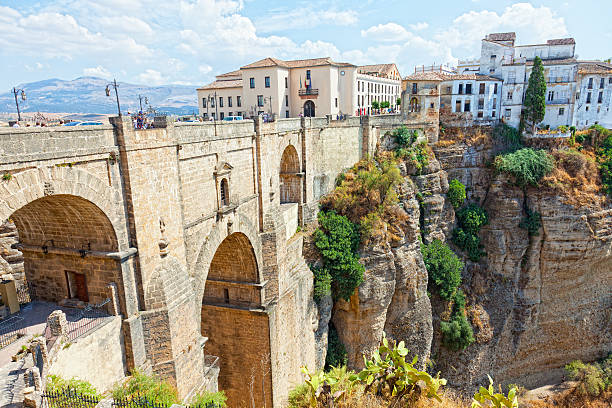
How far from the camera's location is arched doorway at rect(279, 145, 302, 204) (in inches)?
993

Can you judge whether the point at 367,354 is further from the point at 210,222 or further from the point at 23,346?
the point at 23,346

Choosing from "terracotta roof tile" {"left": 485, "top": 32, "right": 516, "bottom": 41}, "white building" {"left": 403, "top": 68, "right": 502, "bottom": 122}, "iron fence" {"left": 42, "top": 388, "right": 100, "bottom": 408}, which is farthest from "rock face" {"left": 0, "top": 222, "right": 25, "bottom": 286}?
"terracotta roof tile" {"left": 485, "top": 32, "right": 516, "bottom": 41}

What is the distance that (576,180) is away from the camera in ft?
113

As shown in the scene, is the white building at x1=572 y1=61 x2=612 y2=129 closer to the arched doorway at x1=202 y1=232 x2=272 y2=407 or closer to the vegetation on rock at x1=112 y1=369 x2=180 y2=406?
the arched doorway at x1=202 y1=232 x2=272 y2=407

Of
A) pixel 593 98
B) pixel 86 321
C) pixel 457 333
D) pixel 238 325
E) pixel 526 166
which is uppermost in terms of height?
pixel 593 98

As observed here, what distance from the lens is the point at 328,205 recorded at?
27891 millimetres

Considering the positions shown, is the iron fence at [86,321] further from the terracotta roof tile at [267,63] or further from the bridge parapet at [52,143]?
the terracotta roof tile at [267,63]

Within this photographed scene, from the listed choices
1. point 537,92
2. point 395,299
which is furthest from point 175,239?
point 537,92

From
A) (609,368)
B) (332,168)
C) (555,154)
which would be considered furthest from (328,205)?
(609,368)

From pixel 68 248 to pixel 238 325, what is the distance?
10269 millimetres

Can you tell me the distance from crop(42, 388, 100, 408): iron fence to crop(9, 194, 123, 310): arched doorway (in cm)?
335

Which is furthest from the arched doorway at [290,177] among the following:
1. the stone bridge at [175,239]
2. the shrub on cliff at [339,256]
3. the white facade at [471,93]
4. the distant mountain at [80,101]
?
the white facade at [471,93]

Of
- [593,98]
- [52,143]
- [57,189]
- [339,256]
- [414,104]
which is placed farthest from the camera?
[593,98]

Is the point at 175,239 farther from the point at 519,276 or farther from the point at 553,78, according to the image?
the point at 553,78
